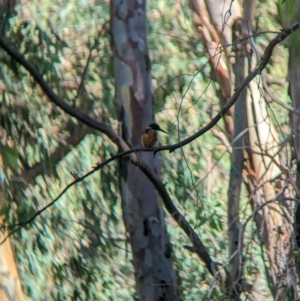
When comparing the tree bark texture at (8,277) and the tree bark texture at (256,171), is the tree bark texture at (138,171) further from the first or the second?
the tree bark texture at (8,277)

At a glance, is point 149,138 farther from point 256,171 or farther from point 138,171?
point 256,171

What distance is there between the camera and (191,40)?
632cm

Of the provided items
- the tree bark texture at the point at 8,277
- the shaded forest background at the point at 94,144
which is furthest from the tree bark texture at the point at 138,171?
the tree bark texture at the point at 8,277

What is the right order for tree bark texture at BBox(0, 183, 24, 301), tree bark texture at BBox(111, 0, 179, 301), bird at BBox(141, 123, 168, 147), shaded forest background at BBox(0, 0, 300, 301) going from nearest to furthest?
bird at BBox(141, 123, 168, 147) → tree bark texture at BBox(111, 0, 179, 301) → tree bark texture at BBox(0, 183, 24, 301) → shaded forest background at BBox(0, 0, 300, 301)

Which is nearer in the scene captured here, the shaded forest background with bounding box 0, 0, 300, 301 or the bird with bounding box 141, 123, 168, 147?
the bird with bounding box 141, 123, 168, 147

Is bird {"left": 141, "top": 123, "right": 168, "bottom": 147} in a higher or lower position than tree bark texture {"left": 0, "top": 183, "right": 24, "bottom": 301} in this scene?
higher

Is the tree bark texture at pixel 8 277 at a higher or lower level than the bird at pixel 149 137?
lower

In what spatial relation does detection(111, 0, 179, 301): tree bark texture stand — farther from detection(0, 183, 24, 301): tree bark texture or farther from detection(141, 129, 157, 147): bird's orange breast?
detection(0, 183, 24, 301): tree bark texture

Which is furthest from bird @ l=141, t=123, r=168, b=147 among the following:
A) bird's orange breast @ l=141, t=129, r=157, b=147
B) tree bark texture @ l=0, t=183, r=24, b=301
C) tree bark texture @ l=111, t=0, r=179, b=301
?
tree bark texture @ l=0, t=183, r=24, b=301

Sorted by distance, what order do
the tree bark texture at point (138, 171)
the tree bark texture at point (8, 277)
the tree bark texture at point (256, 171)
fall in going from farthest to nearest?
the tree bark texture at point (8, 277), the tree bark texture at point (138, 171), the tree bark texture at point (256, 171)

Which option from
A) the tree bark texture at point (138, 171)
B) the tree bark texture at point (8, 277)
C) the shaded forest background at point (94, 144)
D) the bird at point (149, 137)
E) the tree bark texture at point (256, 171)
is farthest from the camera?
the shaded forest background at point (94, 144)

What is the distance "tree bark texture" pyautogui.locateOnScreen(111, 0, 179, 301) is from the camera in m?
4.67

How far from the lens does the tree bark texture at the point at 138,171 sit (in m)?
4.67

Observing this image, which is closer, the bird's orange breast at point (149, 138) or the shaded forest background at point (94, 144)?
the bird's orange breast at point (149, 138)
